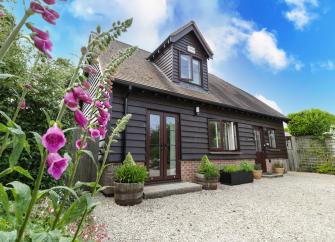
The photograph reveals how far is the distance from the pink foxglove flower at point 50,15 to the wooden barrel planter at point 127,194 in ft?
14.1

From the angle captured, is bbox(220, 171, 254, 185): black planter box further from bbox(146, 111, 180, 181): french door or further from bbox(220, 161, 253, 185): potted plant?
bbox(146, 111, 180, 181): french door

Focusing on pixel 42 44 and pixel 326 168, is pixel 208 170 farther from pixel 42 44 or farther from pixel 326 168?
pixel 326 168

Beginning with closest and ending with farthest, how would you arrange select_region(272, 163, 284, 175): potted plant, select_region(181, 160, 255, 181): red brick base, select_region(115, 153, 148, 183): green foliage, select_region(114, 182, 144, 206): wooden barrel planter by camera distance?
select_region(114, 182, 144, 206): wooden barrel planter
select_region(115, 153, 148, 183): green foliage
select_region(181, 160, 255, 181): red brick base
select_region(272, 163, 284, 175): potted plant

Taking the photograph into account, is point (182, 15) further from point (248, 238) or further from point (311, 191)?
point (248, 238)

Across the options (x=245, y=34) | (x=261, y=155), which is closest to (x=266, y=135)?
(x=261, y=155)

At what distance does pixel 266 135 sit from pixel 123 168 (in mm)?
9074

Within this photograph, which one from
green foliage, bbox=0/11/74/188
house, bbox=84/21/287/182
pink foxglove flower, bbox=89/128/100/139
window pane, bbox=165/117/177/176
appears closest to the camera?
pink foxglove flower, bbox=89/128/100/139

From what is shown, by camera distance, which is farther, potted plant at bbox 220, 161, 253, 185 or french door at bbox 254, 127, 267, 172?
french door at bbox 254, 127, 267, 172

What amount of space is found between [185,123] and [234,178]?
9.09 feet

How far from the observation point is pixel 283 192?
639cm

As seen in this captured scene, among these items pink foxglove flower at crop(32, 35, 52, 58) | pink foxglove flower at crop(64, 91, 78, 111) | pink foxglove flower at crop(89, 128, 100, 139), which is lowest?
pink foxglove flower at crop(89, 128, 100, 139)

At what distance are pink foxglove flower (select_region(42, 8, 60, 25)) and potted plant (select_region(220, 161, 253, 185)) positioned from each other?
24.8 ft

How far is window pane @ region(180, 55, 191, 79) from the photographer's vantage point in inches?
337

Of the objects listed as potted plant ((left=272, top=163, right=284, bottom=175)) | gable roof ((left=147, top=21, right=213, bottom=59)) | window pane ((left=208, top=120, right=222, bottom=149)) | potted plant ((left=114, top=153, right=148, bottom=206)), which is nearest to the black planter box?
window pane ((left=208, top=120, right=222, bottom=149))
